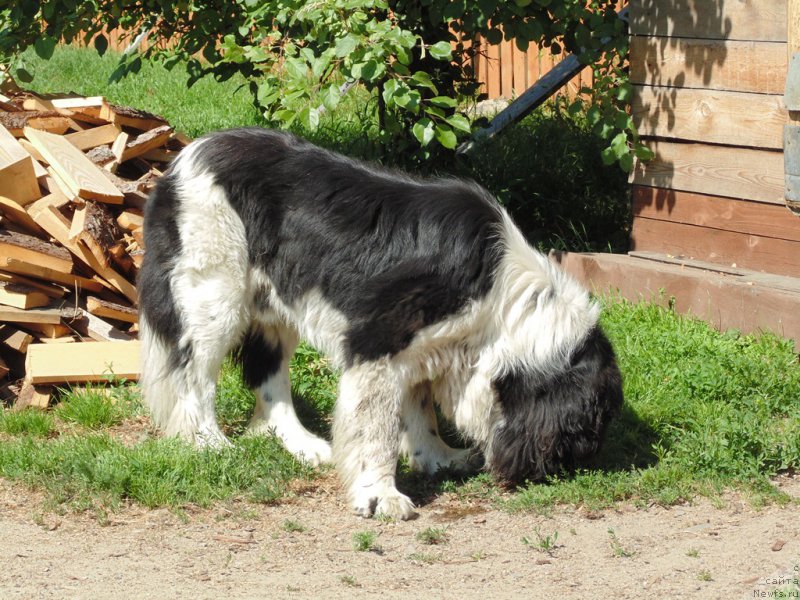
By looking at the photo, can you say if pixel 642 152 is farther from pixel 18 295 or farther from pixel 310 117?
pixel 18 295

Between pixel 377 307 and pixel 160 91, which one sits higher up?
pixel 160 91

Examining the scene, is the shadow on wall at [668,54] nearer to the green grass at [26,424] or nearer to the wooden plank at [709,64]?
the wooden plank at [709,64]

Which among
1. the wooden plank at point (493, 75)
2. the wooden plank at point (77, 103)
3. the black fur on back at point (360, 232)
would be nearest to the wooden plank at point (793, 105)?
the black fur on back at point (360, 232)

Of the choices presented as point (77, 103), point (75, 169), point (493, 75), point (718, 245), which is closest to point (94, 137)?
point (77, 103)

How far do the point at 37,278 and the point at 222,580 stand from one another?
2.67 metres

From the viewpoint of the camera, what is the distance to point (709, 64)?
6.06 metres

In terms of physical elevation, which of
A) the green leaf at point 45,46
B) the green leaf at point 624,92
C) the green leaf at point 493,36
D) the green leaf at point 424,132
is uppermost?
the green leaf at point 493,36

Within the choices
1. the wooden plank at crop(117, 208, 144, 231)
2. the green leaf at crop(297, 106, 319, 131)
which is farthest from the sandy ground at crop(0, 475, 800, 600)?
the wooden plank at crop(117, 208, 144, 231)

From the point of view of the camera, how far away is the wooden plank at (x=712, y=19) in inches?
225

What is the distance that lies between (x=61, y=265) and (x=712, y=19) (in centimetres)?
395

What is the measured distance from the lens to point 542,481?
4.52 metres

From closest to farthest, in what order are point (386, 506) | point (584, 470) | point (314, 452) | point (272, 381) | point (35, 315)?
1. point (386, 506)
2. point (584, 470)
3. point (314, 452)
4. point (272, 381)
5. point (35, 315)

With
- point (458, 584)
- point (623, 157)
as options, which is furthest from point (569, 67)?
point (458, 584)

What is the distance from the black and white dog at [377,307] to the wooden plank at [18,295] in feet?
3.50
